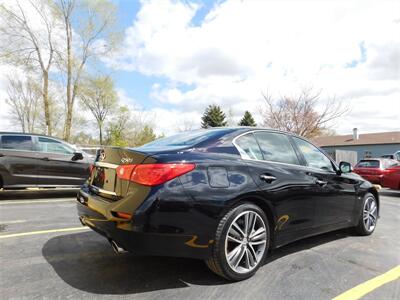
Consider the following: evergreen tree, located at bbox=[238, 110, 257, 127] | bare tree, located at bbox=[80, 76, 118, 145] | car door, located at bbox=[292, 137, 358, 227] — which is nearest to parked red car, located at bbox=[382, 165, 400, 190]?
car door, located at bbox=[292, 137, 358, 227]

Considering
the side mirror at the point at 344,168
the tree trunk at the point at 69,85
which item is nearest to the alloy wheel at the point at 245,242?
the side mirror at the point at 344,168

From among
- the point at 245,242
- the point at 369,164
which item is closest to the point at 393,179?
the point at 369,164

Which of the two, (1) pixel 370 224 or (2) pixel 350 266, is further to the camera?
(1) pixel 370 224

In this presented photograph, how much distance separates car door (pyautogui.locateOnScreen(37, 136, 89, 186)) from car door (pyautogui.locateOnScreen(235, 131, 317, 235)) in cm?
569

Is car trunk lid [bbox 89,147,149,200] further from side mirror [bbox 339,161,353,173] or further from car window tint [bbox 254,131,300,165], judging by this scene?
side mirror [bbox 339,161,353,173]

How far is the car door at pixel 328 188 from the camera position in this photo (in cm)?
384

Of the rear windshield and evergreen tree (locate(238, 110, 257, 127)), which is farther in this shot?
evergreen tree (locate(238, 110, 257, 127))

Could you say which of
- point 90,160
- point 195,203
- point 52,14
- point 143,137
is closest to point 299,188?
point 195,203

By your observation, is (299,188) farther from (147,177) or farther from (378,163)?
(378,163)

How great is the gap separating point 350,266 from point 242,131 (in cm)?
187

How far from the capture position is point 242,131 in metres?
3.50

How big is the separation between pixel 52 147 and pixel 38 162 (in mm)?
502

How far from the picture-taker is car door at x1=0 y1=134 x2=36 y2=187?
709 cm

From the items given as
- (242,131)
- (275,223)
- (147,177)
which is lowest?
(275,223)
